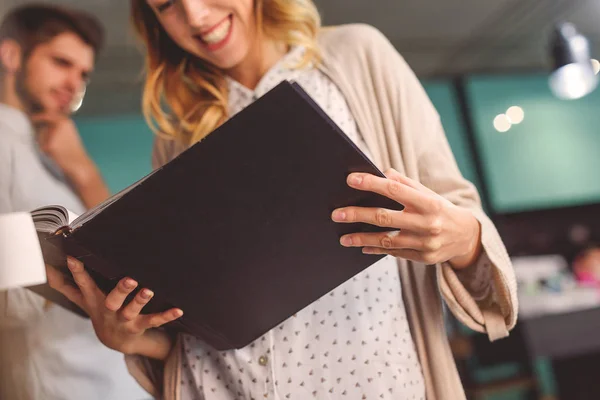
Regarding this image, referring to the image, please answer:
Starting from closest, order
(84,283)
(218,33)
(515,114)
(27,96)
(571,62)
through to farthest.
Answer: (84,283), (218,33), (27,96), (571,62), (515,114)

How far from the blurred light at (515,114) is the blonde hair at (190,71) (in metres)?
0.63

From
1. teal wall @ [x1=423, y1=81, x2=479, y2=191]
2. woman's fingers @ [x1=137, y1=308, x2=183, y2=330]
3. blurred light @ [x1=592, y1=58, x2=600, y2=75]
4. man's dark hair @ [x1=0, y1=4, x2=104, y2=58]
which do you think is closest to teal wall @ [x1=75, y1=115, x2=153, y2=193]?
man's dark hair @ [x1=0, y1=4, x2=104, y2=58]

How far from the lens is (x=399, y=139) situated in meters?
0.57

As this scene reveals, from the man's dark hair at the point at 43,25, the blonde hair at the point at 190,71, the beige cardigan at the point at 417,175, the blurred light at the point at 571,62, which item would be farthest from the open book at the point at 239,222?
the blurred light at the point at 571,62

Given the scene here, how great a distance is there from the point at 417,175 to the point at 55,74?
1.83 feet

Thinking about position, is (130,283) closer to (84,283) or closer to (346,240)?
(84,283)

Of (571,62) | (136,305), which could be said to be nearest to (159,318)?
(136,305)

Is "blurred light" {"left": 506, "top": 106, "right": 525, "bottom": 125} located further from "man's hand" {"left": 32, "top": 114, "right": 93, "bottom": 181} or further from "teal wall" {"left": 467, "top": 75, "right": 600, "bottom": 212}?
"man's hand" {"left": 32, "top": 114, "right": 93, "bottom": 181}

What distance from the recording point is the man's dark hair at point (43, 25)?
71cm

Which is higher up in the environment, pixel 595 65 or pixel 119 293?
pixel 595 65

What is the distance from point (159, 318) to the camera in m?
0.50

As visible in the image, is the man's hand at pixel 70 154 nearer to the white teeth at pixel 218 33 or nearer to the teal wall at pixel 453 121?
the white teeth at pixel 218 33

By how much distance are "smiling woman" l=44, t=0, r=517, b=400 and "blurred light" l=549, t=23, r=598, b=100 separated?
20.2 inches

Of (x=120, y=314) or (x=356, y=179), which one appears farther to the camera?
(x=120, y=314)
